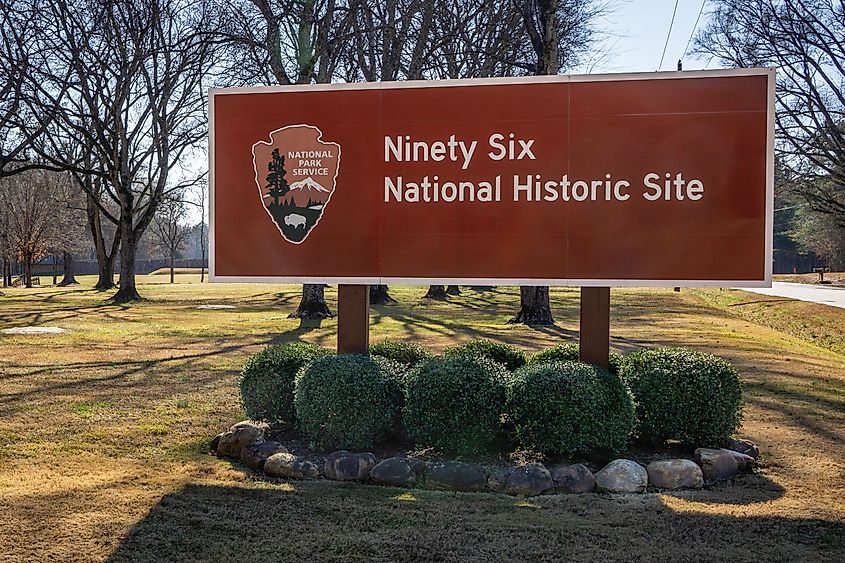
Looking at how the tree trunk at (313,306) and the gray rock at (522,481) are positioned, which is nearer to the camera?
the gray rock at (522,481)

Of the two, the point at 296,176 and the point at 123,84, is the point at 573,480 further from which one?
the point at 123,84

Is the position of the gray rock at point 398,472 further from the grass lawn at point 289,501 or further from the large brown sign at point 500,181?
the large brown sign at point 500,181

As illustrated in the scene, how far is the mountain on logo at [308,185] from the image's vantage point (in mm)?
7293

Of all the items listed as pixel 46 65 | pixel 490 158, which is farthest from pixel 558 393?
pixel 46 65

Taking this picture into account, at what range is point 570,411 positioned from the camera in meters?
6.32

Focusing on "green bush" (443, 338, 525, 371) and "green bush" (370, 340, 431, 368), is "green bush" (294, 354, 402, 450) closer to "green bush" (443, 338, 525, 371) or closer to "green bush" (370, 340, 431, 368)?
"green bush" (370, 340, 431, 368)

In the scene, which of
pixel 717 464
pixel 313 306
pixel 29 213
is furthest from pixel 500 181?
pixel 29 213

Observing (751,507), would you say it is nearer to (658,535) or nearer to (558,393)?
(658,535)

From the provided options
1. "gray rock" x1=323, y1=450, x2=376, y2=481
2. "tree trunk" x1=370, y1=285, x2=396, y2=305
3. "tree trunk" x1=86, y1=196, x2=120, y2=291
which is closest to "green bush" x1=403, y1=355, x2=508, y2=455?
"gray rock" x1=323, y1=450, x2=376, y2=481

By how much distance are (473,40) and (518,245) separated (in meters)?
23.3

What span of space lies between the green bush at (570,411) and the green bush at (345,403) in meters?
1.12

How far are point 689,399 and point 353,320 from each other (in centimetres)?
316

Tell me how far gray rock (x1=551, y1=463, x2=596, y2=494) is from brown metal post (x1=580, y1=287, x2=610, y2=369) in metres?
1.26

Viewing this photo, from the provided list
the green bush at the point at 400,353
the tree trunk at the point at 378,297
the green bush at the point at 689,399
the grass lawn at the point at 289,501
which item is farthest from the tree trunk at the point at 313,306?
the green bush at the point at 689,399
